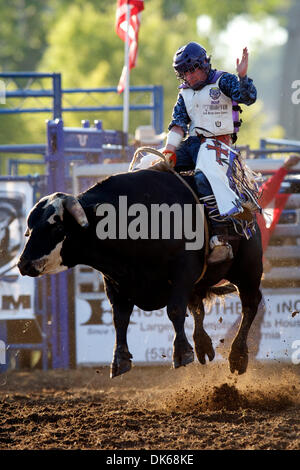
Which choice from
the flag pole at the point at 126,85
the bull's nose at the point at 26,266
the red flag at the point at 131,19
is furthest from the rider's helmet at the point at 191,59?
the red flag at the point at 131,19

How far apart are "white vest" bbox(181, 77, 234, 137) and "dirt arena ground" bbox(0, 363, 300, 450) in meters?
1.73

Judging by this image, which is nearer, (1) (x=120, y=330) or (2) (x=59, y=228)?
(2) (x=59, y=228)

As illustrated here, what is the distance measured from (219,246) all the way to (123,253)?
659 mm

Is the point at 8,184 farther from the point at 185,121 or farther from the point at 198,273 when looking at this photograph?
the point at 198,273

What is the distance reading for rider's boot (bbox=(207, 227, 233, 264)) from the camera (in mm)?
5672

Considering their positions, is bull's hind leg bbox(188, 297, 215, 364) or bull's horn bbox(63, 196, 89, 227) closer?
bull's horn bbox(63, 196, 89, 227)

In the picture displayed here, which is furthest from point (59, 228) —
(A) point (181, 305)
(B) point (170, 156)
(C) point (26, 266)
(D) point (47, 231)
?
(B) point (170, 156)

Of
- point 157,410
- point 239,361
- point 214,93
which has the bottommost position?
point 157,410

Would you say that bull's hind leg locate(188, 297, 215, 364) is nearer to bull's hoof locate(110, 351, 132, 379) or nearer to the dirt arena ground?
the dirt arena ground

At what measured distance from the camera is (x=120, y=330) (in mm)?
5707

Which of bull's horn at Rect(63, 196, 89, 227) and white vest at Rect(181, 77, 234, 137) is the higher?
white vest at Rect(181, 77, 234, 137)

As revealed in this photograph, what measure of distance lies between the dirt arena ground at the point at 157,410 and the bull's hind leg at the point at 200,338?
0.85 feet

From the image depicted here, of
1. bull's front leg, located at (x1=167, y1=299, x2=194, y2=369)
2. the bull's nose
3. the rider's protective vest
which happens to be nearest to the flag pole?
the rider's protective vest

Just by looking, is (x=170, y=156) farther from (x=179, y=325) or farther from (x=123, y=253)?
(x=179, y=325)
